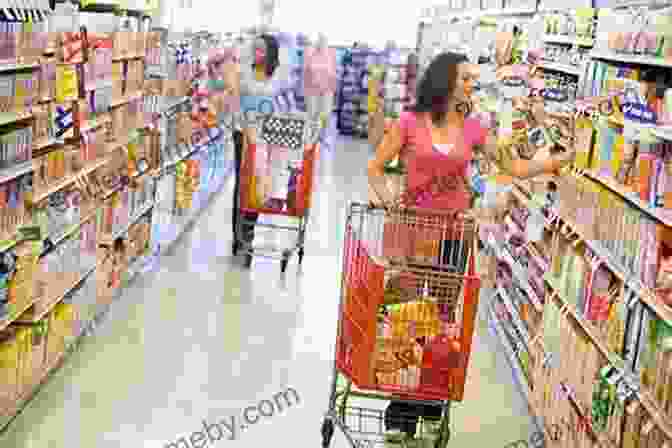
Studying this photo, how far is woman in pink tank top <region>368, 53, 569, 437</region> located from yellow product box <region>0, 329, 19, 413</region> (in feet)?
5.58

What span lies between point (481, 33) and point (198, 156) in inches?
119

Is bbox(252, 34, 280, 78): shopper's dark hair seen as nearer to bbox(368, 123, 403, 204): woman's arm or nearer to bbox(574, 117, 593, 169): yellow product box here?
bbox(574, 117, 593, 169): yellow product box

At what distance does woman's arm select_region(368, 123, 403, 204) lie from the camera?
14.2ft

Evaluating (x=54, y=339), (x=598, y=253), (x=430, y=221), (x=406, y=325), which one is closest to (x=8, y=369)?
(x=54, y=339)

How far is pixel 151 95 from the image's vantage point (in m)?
7.35

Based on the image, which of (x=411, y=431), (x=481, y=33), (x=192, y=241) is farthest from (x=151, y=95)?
(x=411, y=431)

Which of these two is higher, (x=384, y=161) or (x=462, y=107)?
(x=462, y=107)

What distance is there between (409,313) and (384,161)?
815 mm

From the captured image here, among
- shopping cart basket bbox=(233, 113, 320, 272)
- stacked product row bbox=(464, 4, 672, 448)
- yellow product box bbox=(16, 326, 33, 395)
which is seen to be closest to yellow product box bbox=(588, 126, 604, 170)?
stacked product row bbox=(464, 4, 672, 448)

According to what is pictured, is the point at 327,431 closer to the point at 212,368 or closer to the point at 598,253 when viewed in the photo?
the point at 212,368

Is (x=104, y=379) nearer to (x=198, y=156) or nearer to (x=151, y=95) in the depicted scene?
(x=151, y=95)

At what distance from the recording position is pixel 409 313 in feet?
12.6

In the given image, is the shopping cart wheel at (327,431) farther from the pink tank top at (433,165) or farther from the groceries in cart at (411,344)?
the pink tank top at (433,165)

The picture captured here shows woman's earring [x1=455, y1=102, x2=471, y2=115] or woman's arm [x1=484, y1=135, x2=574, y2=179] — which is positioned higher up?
woman's earring [x1=455, y1=102, x2=471, y2=115]
